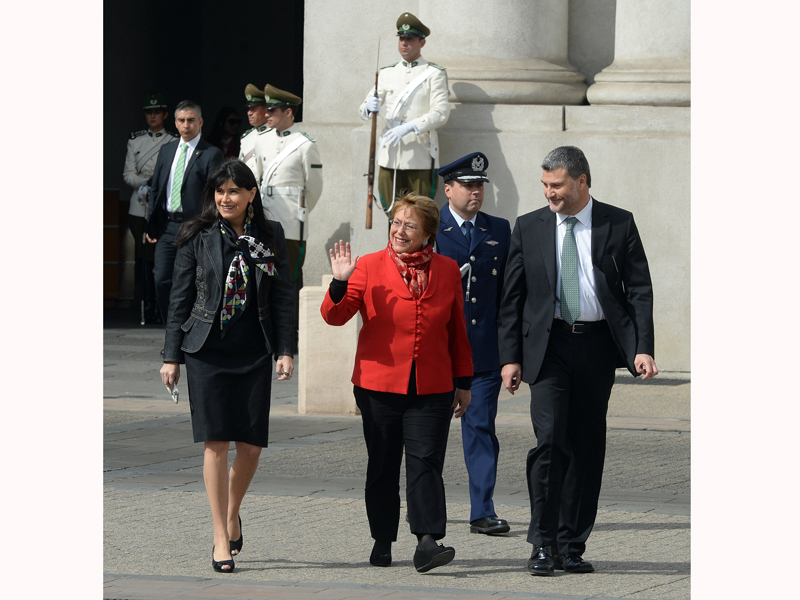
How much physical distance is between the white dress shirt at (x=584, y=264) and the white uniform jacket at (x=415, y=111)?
20.4 ft

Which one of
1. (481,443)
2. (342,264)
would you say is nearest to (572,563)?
(481,443)

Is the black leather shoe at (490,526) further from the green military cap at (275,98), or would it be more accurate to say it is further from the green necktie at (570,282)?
the green military cap at (275,98)

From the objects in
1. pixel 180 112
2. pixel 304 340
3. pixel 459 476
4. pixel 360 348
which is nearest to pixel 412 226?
pixel 360 348

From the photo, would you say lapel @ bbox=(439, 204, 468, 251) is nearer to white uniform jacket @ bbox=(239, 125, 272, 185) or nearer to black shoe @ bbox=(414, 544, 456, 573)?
black shoe @ bbox=(414, 544, 456, 573)

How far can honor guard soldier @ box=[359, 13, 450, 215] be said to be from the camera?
12.8m

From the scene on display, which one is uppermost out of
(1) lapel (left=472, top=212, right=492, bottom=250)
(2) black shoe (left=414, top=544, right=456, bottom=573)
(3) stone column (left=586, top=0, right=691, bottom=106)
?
(3) stone column (left=586, top=0, right=691, bottom=106)

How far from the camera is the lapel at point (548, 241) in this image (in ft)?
21.6

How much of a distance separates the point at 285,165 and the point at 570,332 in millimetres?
6964

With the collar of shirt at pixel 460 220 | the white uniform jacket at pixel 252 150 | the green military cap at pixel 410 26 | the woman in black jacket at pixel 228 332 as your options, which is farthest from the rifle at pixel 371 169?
the woman in black jacket at pixel 228 332

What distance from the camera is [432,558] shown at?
6.30 m

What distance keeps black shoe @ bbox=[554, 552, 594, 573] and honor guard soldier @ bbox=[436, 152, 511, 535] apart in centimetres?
97

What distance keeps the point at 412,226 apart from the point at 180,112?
653 centimetres

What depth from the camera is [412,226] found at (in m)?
6.57

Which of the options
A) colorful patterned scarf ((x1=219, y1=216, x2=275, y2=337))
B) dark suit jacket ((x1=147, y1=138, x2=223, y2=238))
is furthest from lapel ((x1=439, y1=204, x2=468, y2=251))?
dark suit jacket ((x1=147, y1=138, x2=223, y2=238))
